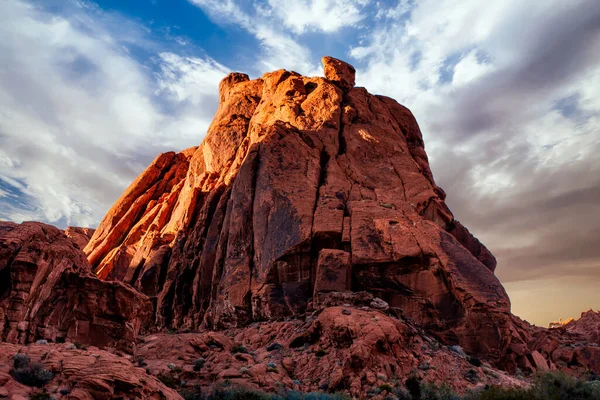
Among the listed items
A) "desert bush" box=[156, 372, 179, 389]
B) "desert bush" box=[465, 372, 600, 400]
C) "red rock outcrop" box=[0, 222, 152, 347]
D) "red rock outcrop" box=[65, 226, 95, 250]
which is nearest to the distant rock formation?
"red rock outcrop" box=[0, 222, 152, 347]

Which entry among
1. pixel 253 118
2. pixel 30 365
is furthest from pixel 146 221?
pixel 30 365

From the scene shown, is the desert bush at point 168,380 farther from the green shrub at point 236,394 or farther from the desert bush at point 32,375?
the desert bush at point 32,375

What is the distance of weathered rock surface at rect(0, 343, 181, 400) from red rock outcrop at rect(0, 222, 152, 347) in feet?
19.9

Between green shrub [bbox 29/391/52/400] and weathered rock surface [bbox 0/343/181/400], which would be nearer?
green shrub [bbox 29/391/52/400]

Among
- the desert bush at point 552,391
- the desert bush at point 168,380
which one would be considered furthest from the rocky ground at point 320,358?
the desert bush at point 552,391

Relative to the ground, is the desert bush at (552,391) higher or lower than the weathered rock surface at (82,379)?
higher

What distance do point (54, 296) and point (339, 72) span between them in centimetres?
4740

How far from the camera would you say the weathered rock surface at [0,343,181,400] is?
10.8 metres

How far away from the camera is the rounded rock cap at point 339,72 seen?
5690cm

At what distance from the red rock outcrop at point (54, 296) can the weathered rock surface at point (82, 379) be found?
607cm

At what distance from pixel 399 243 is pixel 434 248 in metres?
2.62

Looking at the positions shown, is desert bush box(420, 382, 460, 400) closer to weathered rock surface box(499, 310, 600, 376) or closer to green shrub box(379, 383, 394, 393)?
green shrub box(379, 383, 394, 393)

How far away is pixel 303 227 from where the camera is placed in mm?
34562

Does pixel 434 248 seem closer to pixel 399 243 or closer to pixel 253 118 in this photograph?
pixel 399 243
